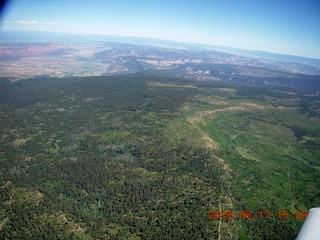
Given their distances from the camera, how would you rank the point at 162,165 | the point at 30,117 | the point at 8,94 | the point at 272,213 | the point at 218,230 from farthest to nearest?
the point at 8,94, the point at 30,117, the point at 162,165, the point at 272,213, the point at 218,230

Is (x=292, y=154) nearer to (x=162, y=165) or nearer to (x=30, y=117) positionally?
(x=162, y=165)

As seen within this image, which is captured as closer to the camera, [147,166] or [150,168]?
[150,168]

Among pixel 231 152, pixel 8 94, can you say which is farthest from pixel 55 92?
pixel 231 152
